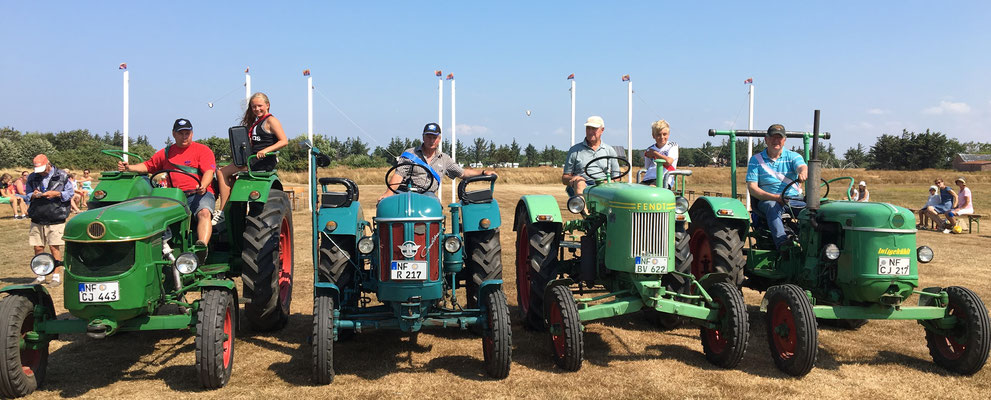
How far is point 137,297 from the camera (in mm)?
4062

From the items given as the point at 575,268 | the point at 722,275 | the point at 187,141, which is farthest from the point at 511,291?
the point at 187,141

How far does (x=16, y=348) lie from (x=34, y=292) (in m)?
0.40

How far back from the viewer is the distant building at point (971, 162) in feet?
228

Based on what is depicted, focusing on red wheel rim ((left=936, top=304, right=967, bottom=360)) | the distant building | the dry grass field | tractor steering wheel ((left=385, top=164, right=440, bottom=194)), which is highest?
the distant building

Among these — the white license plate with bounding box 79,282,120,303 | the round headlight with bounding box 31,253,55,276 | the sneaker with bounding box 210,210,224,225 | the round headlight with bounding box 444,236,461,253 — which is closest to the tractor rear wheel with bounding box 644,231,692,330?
the round headlight with bounding box 444,236,461,253

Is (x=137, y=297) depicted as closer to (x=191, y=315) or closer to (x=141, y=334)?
(x=191, y=315)

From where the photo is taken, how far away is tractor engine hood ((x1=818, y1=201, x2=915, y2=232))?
4719 mm

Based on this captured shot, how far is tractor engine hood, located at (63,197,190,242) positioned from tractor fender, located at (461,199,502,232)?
84.7 inches

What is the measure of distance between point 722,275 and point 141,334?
190 inches

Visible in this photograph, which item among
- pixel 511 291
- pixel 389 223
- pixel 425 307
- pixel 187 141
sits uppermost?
pixel 187 141

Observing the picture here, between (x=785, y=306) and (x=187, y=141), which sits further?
(x=187, y=141)

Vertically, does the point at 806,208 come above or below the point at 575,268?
above

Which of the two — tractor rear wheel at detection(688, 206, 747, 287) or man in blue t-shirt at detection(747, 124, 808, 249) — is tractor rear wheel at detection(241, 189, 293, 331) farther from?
man in blue t-shirt at detection(747, 124, 808, 249)

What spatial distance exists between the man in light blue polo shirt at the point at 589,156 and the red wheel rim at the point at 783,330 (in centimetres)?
225
